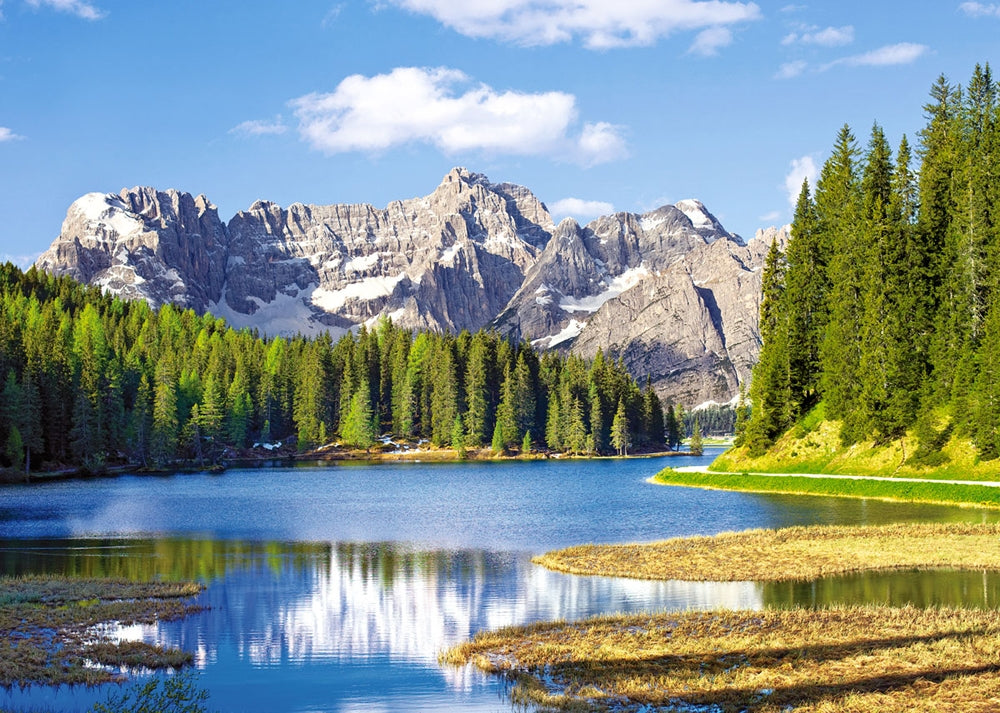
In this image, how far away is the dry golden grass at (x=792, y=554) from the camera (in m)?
34.5

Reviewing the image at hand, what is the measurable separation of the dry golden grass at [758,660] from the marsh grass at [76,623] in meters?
8.41

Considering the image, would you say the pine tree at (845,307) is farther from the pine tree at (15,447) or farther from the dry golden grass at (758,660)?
the pine tree at (15,447)

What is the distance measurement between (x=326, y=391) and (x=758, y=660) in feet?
529

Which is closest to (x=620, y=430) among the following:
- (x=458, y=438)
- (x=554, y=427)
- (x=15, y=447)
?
(x=554, y=427)

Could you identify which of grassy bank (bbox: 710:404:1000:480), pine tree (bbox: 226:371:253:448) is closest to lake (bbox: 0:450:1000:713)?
grassy bank (bbox: 710:404:1000:480)

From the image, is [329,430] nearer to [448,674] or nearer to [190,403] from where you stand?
[190,403]

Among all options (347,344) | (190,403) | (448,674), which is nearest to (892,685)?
(448,674)

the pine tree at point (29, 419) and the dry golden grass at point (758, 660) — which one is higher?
the pine tree at point (29, 419)

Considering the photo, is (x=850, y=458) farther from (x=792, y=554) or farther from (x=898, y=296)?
(x=792, y=554)

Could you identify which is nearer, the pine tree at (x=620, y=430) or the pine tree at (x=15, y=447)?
the pine tree at (x=15, y=447)

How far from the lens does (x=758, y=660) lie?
70.2 feet

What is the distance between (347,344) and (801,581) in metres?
161

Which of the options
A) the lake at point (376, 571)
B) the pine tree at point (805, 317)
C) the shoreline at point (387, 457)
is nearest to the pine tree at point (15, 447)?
the lake at point (376, 571)

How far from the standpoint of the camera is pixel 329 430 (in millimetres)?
177625
